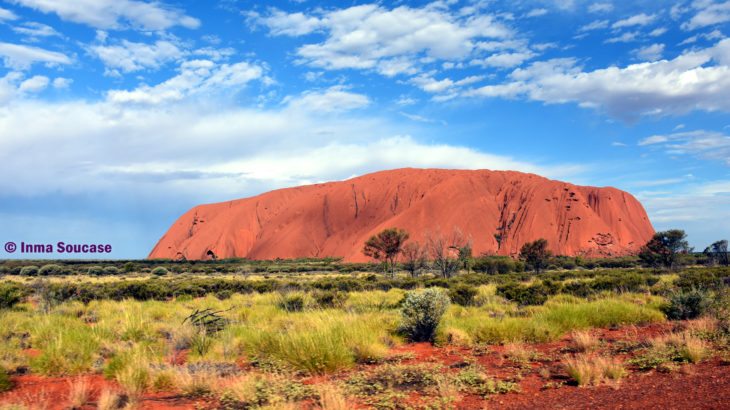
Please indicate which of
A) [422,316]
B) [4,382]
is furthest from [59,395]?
[422,316]

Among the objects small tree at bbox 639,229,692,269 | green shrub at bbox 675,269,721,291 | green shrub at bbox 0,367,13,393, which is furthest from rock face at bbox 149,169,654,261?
green shrub at bbox 0,367,13,393

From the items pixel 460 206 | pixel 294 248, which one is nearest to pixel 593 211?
pixel 460 206

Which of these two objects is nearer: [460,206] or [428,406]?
[428,406]

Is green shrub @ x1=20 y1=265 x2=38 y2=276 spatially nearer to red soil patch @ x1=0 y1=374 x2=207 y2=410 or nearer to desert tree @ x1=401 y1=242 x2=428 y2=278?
desert tree @ x1=401 y1=242 x2=428 y2=278

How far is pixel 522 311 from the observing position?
13.3 meters

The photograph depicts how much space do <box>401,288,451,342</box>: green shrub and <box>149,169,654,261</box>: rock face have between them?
6158 centimetres

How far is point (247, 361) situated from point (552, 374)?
5.09m

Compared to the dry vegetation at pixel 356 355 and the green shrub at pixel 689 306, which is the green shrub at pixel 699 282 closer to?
the green shrub at pixel 689 306

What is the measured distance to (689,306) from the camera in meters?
11.7

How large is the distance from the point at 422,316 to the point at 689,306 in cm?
691

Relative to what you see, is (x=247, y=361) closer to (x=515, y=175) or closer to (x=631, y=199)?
(x=515, y=175)

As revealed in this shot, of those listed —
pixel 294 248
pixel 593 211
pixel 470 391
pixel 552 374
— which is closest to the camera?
pixel 470 391

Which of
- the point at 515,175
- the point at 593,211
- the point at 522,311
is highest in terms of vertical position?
the point at 515,175

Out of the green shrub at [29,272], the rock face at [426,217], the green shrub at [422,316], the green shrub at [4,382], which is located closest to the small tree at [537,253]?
the rock face at [426,217]
